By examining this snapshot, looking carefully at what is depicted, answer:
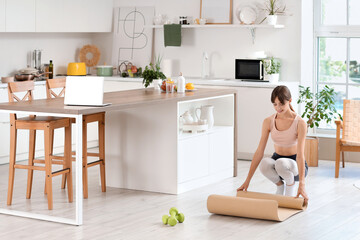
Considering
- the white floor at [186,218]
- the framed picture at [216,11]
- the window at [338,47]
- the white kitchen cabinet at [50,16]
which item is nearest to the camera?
the white floor at [186,218]

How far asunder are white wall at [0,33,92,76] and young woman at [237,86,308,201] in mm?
3733

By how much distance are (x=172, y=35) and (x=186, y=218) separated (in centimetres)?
379

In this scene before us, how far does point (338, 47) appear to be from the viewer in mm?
7656

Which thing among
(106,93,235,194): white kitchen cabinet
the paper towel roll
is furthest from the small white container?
the paper towel roll

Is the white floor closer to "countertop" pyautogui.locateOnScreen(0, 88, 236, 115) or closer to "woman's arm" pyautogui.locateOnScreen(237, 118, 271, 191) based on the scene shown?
"woman's arm" pyautogui.locateOnScreen(237, 118, 271, 191)

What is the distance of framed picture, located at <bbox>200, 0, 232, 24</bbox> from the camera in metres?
8.02

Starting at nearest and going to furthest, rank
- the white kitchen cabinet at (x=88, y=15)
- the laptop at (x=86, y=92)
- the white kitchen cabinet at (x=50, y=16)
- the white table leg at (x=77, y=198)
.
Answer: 1. the white table leg at (x=77, y=198)
2. the laptop at (x=86, y=92)
3. the white kitchen cabinet at (x=50, y=16)
4. the white kitchen cabinet at (x=88, y=15)

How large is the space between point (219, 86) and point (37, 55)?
229 centimetres

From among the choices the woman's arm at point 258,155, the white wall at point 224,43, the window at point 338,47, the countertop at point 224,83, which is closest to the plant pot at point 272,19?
the white wall at point 224,43

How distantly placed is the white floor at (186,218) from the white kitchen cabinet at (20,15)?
1988 millimetres

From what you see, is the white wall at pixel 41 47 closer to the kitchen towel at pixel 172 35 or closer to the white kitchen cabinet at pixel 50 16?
the white kitchen cabinet at pixel 50 16

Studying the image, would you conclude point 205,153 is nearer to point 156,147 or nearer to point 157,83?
point 156,147

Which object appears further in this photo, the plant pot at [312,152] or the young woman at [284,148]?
the plant pot at [312,152]

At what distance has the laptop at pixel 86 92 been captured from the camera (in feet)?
15.9
